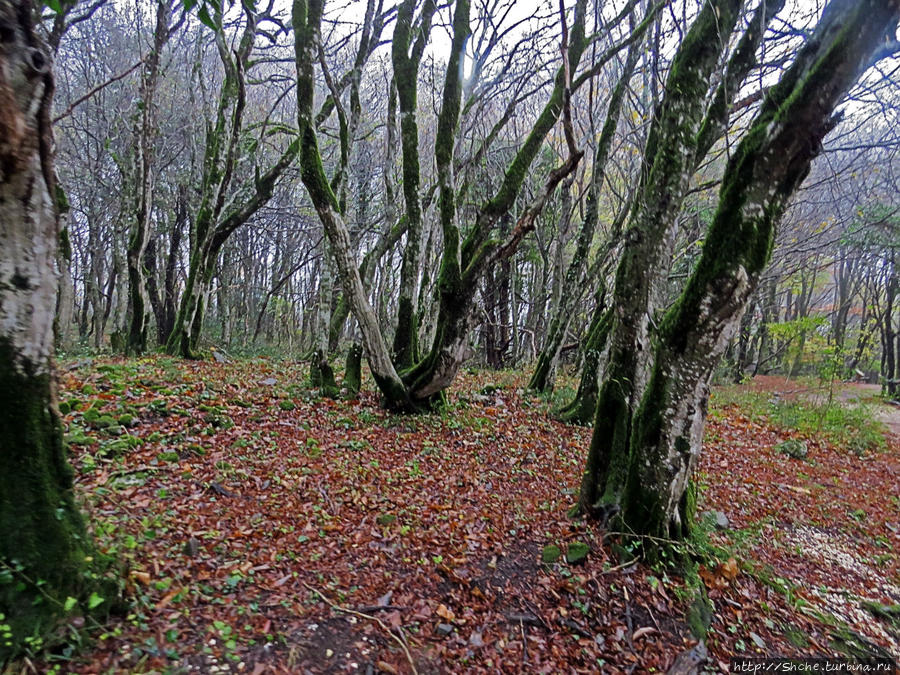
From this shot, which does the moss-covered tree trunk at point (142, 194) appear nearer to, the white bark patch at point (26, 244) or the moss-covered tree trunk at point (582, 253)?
the moss-covered tree trunk at point (582, 253)

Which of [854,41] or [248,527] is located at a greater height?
[854,41]

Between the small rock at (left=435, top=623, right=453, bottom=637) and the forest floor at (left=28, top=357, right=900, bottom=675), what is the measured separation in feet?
0.07

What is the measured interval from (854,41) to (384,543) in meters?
5.12

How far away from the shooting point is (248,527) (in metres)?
4.20

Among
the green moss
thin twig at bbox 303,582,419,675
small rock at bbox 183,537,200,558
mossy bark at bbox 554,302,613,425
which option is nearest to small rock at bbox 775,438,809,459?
mossy bark at bbox 554,302,613,425

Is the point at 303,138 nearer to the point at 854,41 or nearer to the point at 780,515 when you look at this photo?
the point at 854,41

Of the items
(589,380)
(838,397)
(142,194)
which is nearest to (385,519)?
(589,380)

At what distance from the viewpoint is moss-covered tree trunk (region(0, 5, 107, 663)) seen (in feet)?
7.43

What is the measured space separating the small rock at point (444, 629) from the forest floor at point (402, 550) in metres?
0.02

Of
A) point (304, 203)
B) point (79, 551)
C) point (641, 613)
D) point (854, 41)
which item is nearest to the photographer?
point (79, 551)

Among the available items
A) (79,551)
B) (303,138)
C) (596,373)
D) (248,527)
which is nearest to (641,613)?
(248,527)

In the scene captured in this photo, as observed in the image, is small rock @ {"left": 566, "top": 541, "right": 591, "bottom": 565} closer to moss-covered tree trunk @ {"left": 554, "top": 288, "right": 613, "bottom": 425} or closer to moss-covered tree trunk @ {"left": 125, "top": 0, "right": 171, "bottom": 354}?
moss-covered tree trunk @ {"left": 554, "top": 288, "right": 613, "bottom": 425}

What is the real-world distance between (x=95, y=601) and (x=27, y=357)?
138 centimetres

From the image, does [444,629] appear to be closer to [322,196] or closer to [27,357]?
[27,357]
